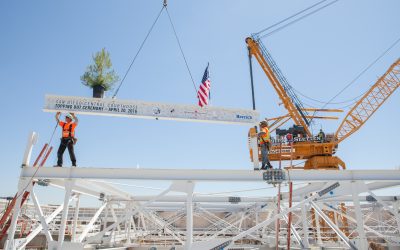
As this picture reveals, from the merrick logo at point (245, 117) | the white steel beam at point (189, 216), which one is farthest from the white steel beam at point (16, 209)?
the merrick logo at point (245, 117)

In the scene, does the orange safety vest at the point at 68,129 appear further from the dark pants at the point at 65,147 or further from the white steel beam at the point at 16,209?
the white steel beam at the point at 16,209

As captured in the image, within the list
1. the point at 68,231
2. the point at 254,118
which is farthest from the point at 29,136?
the point at 68,231

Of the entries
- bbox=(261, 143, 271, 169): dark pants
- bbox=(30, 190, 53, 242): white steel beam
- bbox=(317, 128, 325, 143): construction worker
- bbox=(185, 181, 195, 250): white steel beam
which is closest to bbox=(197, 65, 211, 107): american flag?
bbox=(261, 143, 271, 169): dark pants

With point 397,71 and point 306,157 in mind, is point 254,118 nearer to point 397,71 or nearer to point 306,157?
point 306,157

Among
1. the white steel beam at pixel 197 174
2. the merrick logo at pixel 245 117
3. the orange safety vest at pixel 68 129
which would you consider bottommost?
the white steel beam at pixel 197 174

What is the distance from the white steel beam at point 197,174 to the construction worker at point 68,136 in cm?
88

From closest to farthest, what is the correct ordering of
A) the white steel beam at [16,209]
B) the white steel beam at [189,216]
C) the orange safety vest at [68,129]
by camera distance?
the white steel beam at [16,209] < the white steel beam at [189,216] < the orange safety vest at [68,129]

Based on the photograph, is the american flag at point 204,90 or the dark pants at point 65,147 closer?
the dark pants at point 65,147

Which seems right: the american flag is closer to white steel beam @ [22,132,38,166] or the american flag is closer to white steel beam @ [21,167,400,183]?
→ white steel beam @ [21,167,400,183]

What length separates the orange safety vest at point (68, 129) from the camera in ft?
31.8

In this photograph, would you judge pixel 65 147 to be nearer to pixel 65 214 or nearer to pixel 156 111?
pixel 65 214

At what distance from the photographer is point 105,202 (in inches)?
494

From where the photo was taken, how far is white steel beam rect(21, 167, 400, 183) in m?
8.72

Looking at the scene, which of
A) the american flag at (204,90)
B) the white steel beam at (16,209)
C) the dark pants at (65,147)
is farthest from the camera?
the american flag at (204,90)
